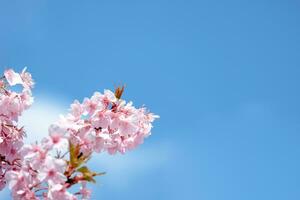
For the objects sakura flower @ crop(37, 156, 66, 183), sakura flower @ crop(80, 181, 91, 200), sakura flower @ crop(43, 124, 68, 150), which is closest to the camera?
sakura flower @ crop(37, 156, 66, 183)

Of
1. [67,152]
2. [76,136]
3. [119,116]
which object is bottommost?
[67,152]

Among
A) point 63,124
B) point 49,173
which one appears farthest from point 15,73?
point 49,173

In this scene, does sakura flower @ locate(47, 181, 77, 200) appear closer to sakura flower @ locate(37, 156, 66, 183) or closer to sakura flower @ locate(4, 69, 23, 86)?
sakura flower @ locate(37, 156, 66, 183)

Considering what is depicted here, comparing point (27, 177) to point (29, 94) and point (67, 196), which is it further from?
point (29, 94)

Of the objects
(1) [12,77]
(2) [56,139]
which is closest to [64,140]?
(2) [56,139]

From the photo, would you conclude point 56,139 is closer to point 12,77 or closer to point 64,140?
point 64,140

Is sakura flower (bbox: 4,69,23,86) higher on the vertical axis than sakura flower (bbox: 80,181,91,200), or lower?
higher

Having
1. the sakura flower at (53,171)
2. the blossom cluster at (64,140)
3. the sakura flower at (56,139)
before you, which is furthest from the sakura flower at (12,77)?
the sakura flower at (53,171)

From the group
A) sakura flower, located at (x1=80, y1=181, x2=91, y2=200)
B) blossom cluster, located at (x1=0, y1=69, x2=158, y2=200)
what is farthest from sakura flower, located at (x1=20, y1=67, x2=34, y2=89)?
sakura flower, located at (x1=80, y1=181, x2=91, y2=200)
